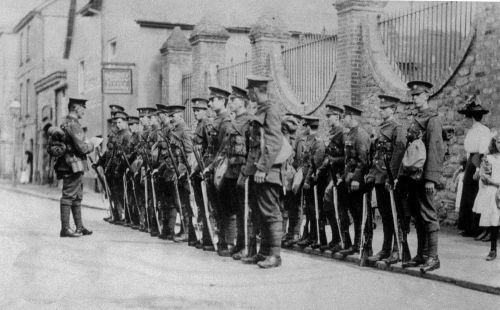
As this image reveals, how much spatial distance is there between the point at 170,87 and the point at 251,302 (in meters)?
15.6

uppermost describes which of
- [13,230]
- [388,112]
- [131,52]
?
[131,52]

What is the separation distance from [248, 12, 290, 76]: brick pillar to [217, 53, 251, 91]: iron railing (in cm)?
102

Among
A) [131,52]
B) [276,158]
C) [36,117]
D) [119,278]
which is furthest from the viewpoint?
[36,117]

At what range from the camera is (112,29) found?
842 inches

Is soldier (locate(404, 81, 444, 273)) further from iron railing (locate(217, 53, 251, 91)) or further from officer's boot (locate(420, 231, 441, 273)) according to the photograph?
iron railing (locate(217, 53, 251, 91))

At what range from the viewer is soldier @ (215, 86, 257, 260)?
8.47 meters

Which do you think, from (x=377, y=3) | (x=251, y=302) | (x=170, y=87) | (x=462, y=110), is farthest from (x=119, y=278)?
(x=170, y=87)

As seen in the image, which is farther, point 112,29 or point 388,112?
point 112,29

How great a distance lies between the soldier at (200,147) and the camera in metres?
9.26

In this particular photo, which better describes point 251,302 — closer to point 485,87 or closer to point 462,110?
point 462,110

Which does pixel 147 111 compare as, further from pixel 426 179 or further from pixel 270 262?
pixel 426 179

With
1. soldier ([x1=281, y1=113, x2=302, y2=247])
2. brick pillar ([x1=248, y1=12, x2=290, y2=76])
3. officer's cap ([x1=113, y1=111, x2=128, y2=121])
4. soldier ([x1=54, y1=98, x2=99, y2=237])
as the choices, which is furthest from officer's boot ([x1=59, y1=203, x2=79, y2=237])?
brick pillar ([x1=248, y1=12, x2=290, y2=76])

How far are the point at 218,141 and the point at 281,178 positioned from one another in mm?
1207

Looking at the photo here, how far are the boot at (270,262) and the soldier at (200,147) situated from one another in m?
1.65
